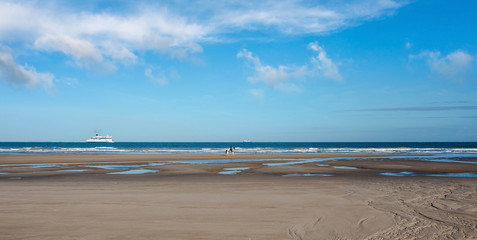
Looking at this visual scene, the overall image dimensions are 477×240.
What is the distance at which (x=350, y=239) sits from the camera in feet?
21.6

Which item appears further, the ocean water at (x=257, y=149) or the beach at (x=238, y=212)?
the ocean water at (x=257, y=149)

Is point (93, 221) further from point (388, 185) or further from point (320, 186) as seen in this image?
point (388, 185)

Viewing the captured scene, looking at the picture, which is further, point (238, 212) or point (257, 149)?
point (257, 149)

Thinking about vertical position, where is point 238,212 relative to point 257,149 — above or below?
above

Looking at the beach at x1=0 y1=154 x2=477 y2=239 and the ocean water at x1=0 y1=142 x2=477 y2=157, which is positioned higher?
the beach at x1=0 y1=154 x2=477 y2=239

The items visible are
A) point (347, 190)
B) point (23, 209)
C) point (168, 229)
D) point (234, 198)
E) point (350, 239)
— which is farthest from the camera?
point (347, 190)

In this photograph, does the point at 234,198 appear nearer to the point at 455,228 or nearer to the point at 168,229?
the point at 168,229

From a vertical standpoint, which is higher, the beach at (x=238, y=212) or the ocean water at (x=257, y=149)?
the beach at (x=238, y=212)

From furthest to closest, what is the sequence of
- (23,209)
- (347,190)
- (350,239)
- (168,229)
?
(347,190)
(23,209)
(168,229)
(350,239)

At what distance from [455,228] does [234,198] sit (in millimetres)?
5917

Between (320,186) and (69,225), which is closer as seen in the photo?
(69,225)

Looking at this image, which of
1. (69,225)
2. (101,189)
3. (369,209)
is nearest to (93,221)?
(69,225)

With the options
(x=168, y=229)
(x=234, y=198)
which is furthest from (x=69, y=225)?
(x=234, y=198)

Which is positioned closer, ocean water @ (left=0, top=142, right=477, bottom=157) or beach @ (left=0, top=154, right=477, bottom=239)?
beach @ (left=0, top=154, right=477, bottom=239)
